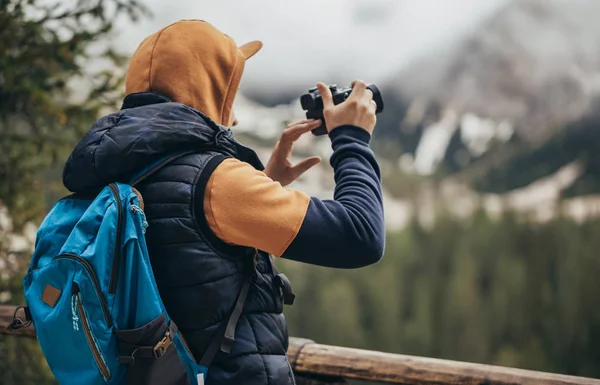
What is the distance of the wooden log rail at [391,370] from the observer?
4.50ft

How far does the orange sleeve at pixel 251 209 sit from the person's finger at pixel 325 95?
0.21 m

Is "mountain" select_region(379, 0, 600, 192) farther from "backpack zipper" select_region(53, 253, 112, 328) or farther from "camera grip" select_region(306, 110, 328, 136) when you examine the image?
"backpack zipper" select_region(53, 253, 112, 328)

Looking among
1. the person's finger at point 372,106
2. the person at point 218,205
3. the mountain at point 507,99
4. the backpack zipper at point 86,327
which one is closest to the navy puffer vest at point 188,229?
the person at point 218,205

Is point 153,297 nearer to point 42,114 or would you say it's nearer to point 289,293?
point 289,293

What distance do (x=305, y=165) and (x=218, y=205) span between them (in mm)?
413

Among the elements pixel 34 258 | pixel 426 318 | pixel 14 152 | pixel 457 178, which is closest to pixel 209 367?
pixel 34 258

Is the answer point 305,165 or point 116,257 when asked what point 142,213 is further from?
point 305,165

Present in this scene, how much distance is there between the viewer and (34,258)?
967 millimetres

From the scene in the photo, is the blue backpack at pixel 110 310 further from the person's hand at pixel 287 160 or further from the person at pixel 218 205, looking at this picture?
the person's hand at pixel 287 160

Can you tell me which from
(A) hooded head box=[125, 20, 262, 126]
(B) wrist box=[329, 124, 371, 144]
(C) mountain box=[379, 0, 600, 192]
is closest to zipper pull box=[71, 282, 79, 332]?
(A) hooded head box=[125, 20, 262, 126]

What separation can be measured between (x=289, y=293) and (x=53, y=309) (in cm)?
34

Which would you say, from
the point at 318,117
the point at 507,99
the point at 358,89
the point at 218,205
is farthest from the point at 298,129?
the point at 507,99

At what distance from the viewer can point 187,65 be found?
101 cm

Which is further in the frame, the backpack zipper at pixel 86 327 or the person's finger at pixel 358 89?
the person's finger at pixel 358 89
